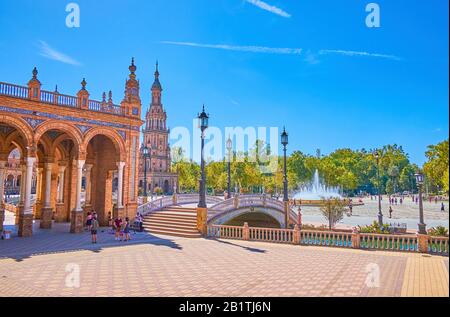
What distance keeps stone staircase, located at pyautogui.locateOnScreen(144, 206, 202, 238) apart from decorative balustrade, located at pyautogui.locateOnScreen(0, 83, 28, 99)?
11.4 meters

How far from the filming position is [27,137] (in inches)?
755

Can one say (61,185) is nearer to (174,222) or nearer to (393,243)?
(174,222)

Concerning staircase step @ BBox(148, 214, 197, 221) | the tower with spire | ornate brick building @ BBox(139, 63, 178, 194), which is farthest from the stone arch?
ornate brick building @ BBox(139, 63, 178, 194)

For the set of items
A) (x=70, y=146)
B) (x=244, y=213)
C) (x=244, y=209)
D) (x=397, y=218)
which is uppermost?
(x=70, y=146)

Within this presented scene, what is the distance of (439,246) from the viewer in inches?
582

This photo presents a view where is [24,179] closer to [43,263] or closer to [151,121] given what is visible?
[43,263]

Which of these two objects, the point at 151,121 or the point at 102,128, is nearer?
the point at 102,128

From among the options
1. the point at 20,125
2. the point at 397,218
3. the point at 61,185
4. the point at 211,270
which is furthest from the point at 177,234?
the point at 397,218

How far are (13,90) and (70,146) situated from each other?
812 centimetres

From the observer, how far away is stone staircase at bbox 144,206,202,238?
69.3 feet

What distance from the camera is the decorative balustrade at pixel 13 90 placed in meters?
18.5

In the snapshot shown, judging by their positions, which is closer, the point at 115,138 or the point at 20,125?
the point at 20,125
